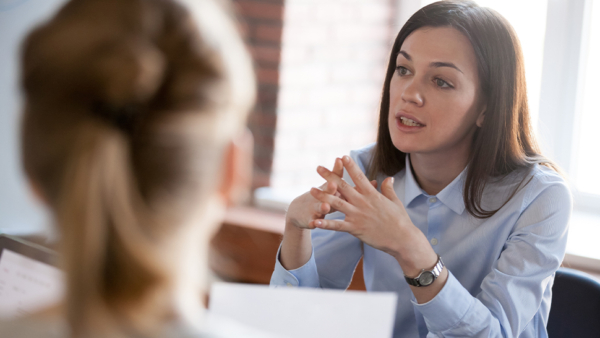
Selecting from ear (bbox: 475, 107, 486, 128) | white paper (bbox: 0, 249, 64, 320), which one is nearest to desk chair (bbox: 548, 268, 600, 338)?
ear (bbox: 475, 107, 486, 128)

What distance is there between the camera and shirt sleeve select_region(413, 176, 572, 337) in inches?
42.2

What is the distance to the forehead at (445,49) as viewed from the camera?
1.24m

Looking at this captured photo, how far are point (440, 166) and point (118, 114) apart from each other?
1055 mm

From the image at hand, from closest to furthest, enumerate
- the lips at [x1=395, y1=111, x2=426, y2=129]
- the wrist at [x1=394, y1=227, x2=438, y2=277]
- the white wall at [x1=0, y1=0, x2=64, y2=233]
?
the wrist at [x1=394, y1=227, x2=438, y2=277] → the lips at [x1=395, y1=111, x2=426, y2=129] → the white wall at [x1=0, y1=0, x2=64, y2=233]

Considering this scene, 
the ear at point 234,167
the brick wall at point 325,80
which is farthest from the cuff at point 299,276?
the brick wall at point 325,80

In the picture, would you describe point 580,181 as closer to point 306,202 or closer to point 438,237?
point 438,237

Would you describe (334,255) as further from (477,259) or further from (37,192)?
(37,192)

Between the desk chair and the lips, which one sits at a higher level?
the lips

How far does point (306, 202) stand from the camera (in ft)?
3.99

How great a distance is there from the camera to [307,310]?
0.85 meters

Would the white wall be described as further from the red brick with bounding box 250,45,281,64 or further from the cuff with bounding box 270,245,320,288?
the cuff with bounding box 270,245,320,288

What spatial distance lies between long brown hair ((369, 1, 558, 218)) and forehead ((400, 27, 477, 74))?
0.01 m

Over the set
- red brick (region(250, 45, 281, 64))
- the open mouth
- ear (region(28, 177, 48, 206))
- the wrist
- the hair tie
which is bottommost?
the wrist

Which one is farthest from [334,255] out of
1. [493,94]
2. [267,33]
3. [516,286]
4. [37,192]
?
[267,33]
